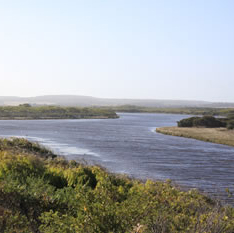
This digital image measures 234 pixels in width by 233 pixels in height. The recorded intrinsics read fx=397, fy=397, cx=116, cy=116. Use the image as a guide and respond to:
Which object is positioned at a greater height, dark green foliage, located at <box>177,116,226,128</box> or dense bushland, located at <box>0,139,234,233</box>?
dense bushland, located at <box>0,139,234,233</box>

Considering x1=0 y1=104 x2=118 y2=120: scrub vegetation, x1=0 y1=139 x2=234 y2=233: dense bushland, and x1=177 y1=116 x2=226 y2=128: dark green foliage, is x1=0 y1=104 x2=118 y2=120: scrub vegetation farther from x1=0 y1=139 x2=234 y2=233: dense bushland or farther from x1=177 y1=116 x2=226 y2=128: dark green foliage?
x1=0 y1=139 x2=234 y2=233: dense bushland

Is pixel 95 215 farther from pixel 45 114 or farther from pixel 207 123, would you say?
pixel 45 114

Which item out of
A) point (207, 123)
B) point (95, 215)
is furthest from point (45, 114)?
point (95, 215)

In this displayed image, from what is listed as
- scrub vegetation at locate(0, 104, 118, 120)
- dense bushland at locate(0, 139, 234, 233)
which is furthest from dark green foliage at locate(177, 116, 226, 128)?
dense bushland at locate(0, 139, 234, 233)

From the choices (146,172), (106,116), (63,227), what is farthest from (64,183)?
(106,116)

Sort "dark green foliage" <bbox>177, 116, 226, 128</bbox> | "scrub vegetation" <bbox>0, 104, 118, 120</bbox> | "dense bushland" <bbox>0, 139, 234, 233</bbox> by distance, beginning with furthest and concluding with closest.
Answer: "scrub vegetation" <bbox>0, 104, 118, 120</bbox>, "dark green foliage" <bbox>177, 116, 226, 128</bbox>, "dense bushland" <bbox>0, 139, 234, 233</bbox>

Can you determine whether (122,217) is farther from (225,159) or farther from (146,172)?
(225,159)

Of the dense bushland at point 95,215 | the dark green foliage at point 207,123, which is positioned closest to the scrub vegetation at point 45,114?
the dark green foliage at point 207,123

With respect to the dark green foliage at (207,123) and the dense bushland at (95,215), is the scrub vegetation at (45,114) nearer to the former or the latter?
the dark green foliage at (207,123)

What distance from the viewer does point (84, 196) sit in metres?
8.20

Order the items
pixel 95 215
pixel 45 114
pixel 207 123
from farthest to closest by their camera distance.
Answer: pixel 45 114, pixel 207 123, pixel 95 215

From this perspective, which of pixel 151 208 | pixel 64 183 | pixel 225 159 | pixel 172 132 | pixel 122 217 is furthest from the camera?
pixel 172 132

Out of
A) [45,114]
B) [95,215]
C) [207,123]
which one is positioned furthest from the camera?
[45,114]

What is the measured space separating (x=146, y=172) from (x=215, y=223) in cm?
1851
